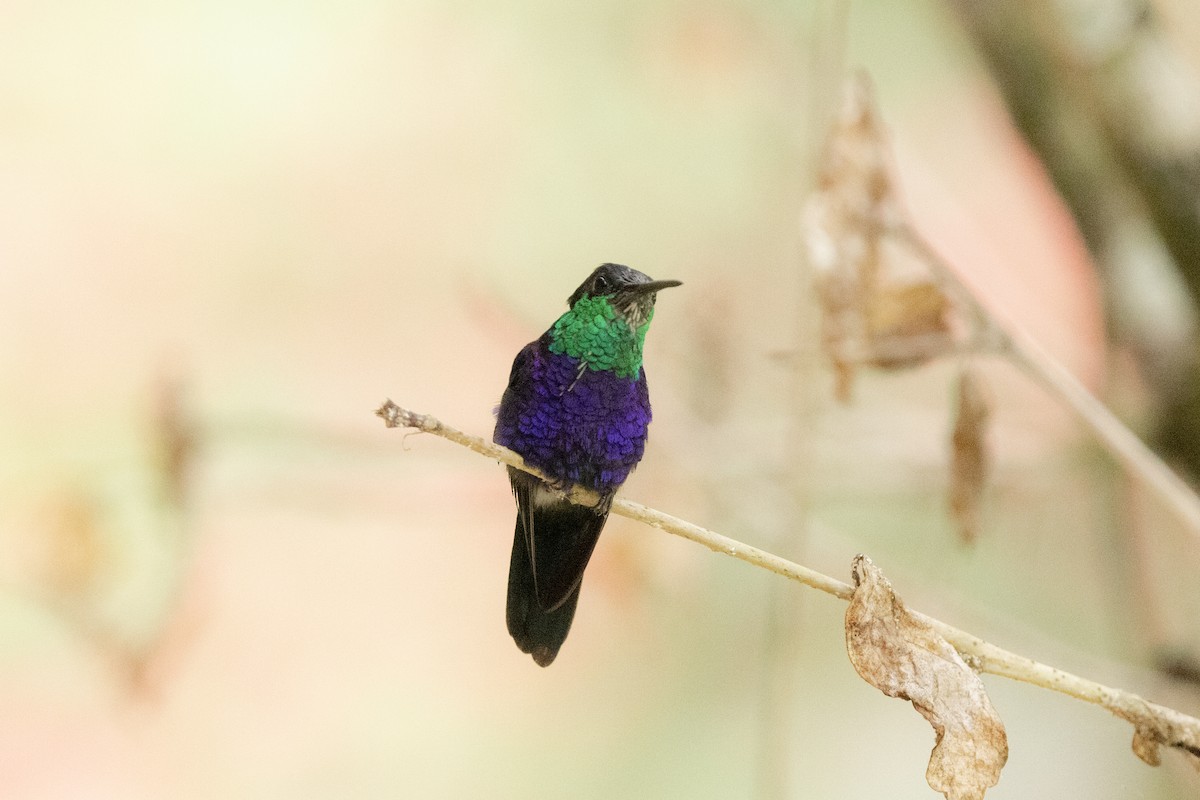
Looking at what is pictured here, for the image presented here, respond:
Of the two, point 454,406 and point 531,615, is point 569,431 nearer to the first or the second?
point 531,615

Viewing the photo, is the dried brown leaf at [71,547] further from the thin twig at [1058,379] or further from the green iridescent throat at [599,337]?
the thin twig at [1058,379]

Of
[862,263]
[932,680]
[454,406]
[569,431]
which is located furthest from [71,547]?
[932,680]

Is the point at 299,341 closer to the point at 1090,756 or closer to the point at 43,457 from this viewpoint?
the point at 43,457

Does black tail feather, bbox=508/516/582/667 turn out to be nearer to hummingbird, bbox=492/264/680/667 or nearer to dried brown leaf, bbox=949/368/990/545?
hummingbird, bbox=492/264/680/667

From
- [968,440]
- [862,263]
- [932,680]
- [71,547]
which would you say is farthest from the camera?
[71,547]

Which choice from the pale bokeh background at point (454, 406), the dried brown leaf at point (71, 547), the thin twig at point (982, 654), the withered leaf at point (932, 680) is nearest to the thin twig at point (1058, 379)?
the pale bokeh background at point (454, 406)
